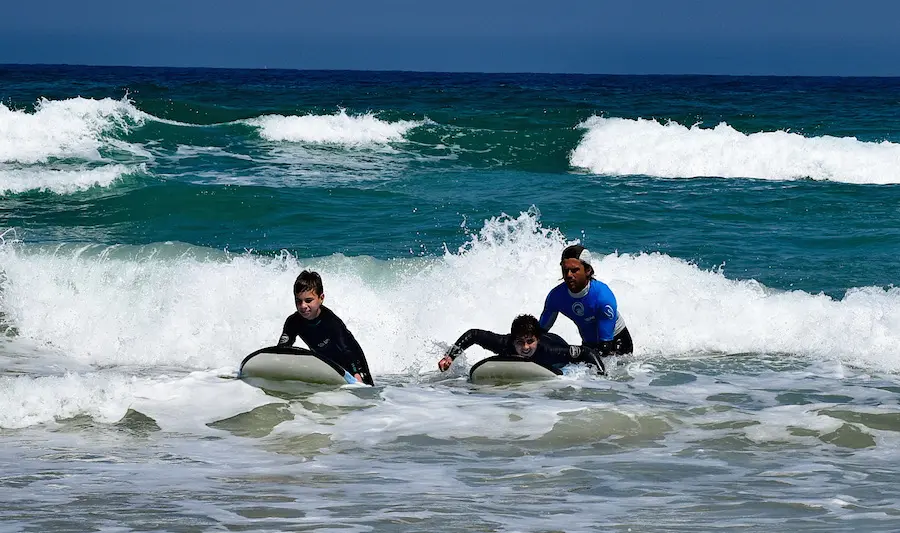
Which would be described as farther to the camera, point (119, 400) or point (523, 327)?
point (523, 327)

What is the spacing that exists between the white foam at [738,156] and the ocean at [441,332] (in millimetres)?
78

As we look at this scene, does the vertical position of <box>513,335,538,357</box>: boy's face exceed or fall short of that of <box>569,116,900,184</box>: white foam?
it falls short

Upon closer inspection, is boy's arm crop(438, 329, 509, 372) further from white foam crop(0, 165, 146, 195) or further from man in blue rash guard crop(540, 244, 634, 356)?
white foam crop(0, 165, 146, 195)

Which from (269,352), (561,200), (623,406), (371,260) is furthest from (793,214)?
(269,352)

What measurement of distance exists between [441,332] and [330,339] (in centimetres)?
310

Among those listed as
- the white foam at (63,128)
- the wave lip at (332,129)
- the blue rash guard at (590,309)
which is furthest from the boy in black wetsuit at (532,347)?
the wave lip at (332,129)

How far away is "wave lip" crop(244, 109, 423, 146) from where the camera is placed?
2841cm

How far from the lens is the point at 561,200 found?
63.8ft

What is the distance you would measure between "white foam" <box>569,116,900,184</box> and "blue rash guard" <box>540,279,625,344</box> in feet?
50.7

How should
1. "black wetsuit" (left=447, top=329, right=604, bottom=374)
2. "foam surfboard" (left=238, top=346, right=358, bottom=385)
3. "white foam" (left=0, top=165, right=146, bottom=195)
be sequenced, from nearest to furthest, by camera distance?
"foam surfboard" (left=238, top=346, right=358, bottom=385), "black wetsuit" (left=447, top=329, right=604, bottom=374), "white foam" (left=0, top=165, right=146, bottom=195)

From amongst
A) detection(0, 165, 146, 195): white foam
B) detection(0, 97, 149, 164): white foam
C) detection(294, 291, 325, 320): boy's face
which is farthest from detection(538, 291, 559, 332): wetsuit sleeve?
detection(0, 97, 149, 164): white foam

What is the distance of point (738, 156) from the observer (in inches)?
989

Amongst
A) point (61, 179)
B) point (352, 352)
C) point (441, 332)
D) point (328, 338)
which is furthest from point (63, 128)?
point (352, 352)

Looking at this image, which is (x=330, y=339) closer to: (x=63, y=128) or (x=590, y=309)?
(x=590, y=309)
